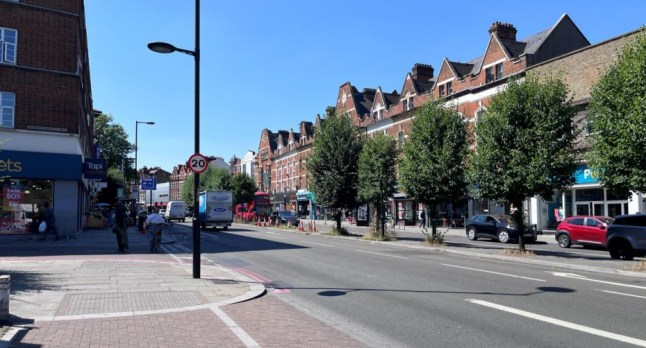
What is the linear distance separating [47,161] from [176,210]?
1514 inches

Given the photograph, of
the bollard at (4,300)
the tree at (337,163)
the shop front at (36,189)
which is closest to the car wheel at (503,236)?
the tree at (337,163)

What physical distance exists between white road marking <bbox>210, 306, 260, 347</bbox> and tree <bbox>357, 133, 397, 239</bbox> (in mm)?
20773

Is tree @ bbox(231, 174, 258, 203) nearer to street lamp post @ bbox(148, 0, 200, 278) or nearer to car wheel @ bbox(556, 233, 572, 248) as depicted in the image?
car wheel @ bbox(556, 233, 572, 248)

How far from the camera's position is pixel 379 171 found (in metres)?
28.6

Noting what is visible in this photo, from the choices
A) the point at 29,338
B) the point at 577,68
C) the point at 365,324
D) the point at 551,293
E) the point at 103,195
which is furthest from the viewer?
the point at 103,195

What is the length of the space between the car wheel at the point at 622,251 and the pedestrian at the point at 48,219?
912 inches

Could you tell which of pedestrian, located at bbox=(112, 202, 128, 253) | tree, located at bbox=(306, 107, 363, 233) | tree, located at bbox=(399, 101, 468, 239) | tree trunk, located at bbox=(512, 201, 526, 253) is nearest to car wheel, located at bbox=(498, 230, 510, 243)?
tree, located at bbox=(399, 101, 468, 239)

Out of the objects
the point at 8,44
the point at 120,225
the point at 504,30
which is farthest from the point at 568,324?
the point at 504,30

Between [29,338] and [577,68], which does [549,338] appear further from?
[577,68]

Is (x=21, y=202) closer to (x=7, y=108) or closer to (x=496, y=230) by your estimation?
(x=7, y=108)

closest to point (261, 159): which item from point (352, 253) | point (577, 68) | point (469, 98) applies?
point (469, 98)

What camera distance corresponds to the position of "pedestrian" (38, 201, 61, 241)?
74.3 feet

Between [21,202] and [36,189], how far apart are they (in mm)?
850

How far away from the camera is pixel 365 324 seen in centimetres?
748
